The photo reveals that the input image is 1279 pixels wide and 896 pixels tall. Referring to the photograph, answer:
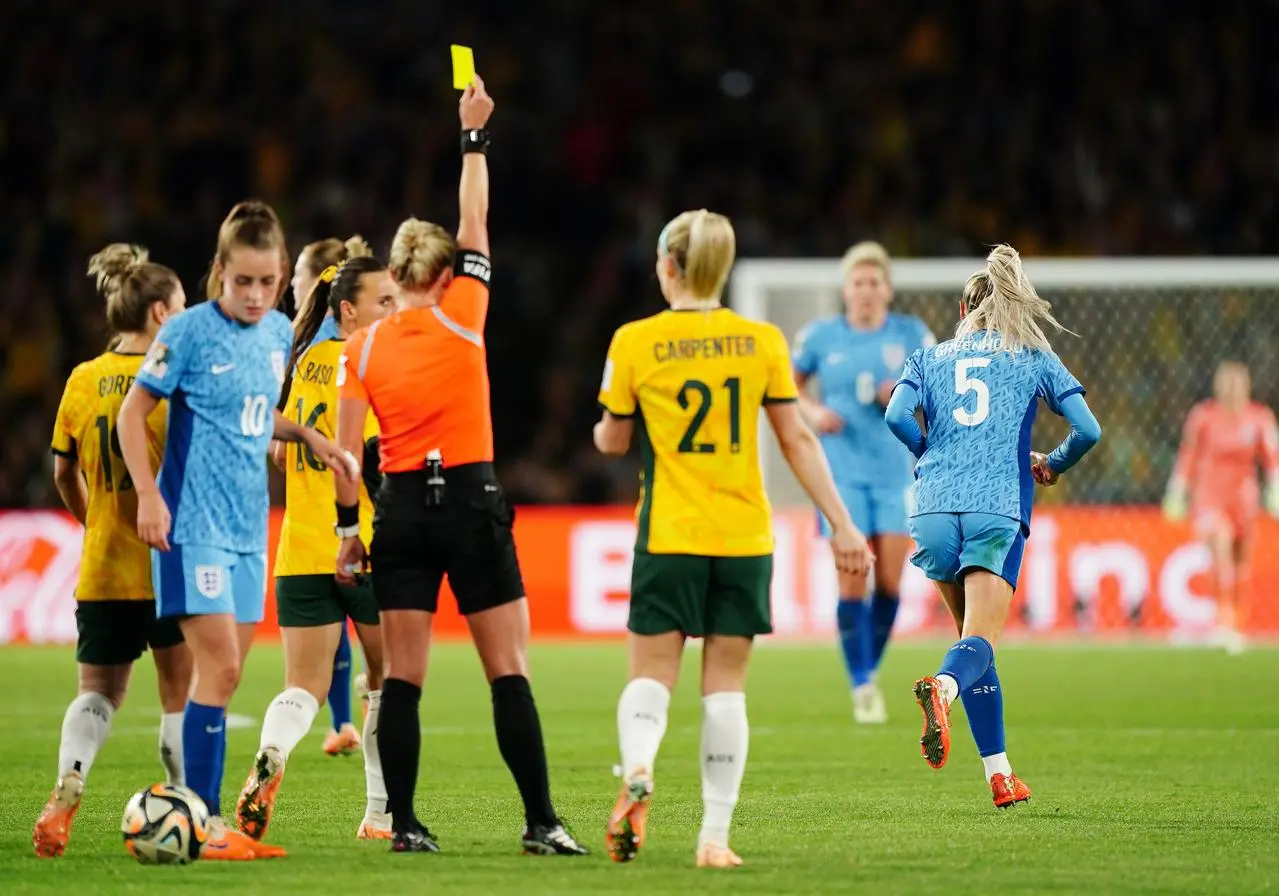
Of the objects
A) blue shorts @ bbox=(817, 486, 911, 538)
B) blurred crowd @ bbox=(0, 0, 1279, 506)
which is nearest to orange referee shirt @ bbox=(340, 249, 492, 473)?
blue shorts @ bbox=(817, 486, 911, 538)

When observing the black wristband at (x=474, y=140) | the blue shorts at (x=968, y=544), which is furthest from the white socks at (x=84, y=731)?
the blue shorts at (x=968, y=544)

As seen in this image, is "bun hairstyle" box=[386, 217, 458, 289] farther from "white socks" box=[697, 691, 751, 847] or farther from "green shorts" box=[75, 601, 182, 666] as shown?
"white socks" box=[697, 691, 751, 847]

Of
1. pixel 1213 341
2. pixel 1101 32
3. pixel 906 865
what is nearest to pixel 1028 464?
pixel 906 865

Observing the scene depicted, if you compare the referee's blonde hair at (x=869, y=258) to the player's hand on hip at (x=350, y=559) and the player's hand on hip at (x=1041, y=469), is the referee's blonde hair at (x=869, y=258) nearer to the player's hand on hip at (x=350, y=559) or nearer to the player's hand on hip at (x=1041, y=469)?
the player's hand on hip at (x=1041, y=469)

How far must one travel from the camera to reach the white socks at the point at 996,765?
7445 millimetres

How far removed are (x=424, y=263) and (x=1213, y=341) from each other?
13.7 metres

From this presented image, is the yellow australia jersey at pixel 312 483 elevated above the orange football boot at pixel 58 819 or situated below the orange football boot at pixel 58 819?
above

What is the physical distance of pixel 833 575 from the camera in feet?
56.5

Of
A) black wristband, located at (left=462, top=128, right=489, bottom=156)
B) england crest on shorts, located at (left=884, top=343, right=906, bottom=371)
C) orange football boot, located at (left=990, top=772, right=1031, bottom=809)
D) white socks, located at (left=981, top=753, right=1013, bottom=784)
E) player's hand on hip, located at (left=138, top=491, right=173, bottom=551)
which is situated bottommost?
orange football boot, located at (left=990, top=772, right=1031, bottom=809)

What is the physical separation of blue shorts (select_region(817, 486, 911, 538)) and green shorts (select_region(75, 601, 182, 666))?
212 inches

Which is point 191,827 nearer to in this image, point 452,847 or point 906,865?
point 452,847

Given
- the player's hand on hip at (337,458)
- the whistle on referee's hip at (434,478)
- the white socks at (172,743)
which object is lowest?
the white socks at (172,743)

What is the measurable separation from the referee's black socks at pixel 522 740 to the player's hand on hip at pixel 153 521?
856 millimetres

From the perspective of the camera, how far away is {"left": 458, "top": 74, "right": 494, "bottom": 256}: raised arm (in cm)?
619
